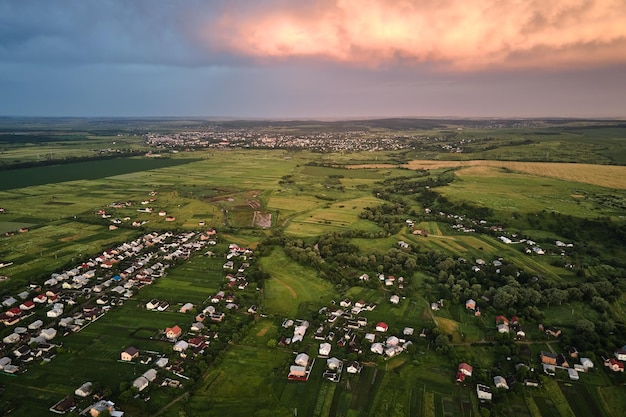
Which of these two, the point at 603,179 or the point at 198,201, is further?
the point at 603,179

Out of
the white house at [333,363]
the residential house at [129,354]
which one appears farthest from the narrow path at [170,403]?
the white house at [333,363]

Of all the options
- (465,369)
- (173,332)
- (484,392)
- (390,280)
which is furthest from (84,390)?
(390,280)

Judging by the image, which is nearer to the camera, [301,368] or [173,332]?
[301,368]

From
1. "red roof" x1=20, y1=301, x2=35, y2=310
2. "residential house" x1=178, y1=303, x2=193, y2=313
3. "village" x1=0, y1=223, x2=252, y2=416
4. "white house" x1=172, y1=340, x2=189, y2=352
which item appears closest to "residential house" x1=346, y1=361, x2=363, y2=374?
"village" x1=0, y1=223, x2=252, y2=416

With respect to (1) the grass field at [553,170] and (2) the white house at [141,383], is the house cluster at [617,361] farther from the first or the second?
(1) the grass field at [553,170]

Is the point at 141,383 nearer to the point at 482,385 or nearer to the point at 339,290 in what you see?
the point at 339,290

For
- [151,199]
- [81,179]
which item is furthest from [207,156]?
[151,199]

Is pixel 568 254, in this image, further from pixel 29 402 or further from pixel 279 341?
pixel 29 402
